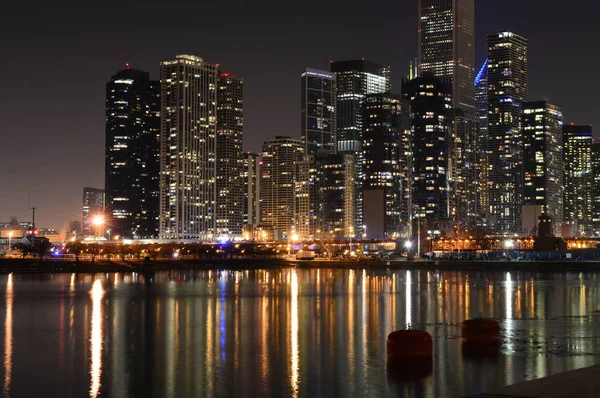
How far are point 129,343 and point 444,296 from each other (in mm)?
37827

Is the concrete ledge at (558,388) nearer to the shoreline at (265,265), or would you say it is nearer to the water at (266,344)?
the water at (266,344)

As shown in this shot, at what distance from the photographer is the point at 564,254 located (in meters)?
194

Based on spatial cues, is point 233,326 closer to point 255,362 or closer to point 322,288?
point 255,362

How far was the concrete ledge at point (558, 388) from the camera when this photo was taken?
1691 centimetres

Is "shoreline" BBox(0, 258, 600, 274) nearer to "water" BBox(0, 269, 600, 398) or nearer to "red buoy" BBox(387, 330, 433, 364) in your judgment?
"water" BBox(0, 269, 600, 398)

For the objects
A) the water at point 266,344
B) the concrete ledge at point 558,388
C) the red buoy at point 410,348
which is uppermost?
the concrete ledge at point 558,388

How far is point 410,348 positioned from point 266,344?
764cm

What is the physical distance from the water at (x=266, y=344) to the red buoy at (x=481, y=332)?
54 cm

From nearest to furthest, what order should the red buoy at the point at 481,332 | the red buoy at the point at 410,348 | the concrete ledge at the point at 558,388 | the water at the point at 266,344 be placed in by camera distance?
the concrete ledge at the point at 558,388 < the water at the point at 266,344 < the red buoy at the point at 410,348 < the red buoy at the point at 481,332

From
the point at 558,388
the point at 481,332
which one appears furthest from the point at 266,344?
the point at 558,388

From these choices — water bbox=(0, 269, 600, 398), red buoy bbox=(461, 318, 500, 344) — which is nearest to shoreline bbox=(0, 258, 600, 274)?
water bbox=(0, 269, 600, 398)

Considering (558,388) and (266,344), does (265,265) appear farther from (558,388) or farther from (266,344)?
(558,388)

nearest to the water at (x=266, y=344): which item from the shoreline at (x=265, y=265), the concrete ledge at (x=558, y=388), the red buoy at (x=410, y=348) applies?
the red buoy at (x=410, y=348)

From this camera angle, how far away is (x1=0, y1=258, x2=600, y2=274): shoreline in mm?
126500
